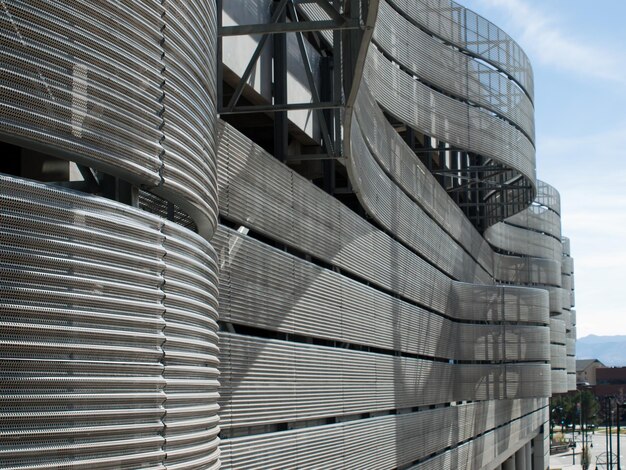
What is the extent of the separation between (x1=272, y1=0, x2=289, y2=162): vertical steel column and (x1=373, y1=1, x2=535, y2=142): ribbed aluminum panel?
9345mm

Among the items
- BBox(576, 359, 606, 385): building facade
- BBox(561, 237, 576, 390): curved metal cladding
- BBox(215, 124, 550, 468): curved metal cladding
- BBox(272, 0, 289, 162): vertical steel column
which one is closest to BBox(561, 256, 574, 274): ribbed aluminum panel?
BBox(561, 237, 576, 390): curved metal cladding

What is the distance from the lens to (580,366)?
189125 mm

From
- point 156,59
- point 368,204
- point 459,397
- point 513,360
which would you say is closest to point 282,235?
point 368,204

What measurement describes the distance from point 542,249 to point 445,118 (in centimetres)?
4374

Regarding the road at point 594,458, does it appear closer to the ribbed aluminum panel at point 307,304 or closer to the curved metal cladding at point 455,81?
the curved metal cladding at point 455,81

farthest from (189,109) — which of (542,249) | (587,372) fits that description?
(587,372)

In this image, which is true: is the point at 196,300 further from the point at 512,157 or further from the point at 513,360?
the point at 513,360

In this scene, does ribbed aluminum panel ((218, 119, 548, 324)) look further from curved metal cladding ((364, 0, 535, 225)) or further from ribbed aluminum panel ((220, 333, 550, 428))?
curved metal cladding ((364, 0, 535, 225))

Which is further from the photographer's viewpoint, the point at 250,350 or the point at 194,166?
the point at 250,350

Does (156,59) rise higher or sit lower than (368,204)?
lower

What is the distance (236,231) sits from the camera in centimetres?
1213

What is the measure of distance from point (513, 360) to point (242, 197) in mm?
27254

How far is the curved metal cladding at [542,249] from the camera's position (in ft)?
198

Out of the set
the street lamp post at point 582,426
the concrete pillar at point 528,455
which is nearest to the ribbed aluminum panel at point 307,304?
the concrete pillar at point 528,455
